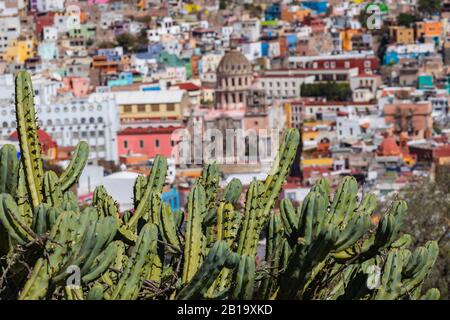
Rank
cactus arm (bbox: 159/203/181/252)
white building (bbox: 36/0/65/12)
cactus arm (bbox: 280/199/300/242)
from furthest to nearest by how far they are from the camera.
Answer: white building (bbox: 36/0/65/12)
cactus arm (bbox: 159/203/181/252)
cactus arm (bbox: 280/199/300/242)

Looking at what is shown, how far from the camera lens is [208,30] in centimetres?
7256

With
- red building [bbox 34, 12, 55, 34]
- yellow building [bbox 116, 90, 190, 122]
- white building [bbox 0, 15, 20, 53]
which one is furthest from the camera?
red building [bbox 34, 12, 55, 34]

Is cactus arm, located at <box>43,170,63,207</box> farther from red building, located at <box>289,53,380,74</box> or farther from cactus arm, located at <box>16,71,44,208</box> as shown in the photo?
red building, located at <box>289,53,380,74</box>

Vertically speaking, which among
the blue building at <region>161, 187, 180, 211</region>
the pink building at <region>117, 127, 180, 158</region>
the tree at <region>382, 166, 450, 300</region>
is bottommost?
the pink building at <region>117, 127, 180, 158</region>

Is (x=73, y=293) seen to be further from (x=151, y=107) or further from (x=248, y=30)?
(x=248, y=30)

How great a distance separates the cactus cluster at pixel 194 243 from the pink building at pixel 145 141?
116 ft

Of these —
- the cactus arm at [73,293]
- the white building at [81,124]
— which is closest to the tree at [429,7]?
the white building at [81,124]

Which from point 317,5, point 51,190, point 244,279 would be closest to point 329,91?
point 317,5

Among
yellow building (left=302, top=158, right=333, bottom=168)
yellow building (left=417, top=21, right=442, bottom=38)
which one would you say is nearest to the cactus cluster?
yellow building (left=302, top=158, right=333, bottom=168)

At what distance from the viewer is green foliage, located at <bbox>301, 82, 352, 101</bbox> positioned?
58.4 metres

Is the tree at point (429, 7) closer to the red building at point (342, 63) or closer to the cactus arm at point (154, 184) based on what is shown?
the red building at point (342, 63)

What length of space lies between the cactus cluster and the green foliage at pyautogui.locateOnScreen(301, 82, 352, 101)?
5087 centimetres

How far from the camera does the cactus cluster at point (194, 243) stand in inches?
236

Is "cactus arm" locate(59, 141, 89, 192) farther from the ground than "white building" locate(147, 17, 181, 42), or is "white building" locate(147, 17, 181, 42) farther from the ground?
"cactus arm" locate(59, 141, 89, 192)
